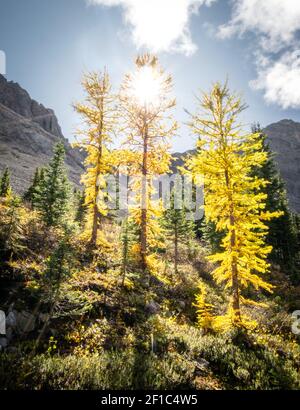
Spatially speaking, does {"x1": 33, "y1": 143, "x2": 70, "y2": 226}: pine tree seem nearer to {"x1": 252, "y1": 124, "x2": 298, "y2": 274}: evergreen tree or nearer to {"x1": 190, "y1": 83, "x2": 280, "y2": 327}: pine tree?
{"x1": 190, "y1": 83, "x2": 280, "y2": 327}: pine tree

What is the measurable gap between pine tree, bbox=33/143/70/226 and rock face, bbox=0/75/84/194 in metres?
61.1

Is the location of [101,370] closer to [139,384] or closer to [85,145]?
[139,384]

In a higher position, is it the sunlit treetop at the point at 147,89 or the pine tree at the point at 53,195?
the sunlit treetop at the point at 147,89

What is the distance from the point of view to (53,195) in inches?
897

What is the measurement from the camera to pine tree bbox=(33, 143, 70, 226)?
22.0 meters

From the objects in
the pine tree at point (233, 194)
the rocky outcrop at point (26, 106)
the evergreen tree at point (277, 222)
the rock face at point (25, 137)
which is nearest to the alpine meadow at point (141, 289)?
the pine tree at point (233, 194)

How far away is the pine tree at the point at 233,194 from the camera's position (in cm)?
949

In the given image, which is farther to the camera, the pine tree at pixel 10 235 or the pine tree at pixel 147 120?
the pine tree at pixel 147 120

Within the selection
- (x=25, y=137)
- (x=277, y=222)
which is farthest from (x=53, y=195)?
(x=25, y=137)

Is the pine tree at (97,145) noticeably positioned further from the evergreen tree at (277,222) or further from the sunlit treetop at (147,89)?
the evergreen tree at (277,222)

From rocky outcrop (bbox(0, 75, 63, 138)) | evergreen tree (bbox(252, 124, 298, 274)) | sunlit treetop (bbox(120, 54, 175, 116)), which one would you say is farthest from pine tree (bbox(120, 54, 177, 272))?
rocky outcrop (bbox(0, 75, 63, 138))

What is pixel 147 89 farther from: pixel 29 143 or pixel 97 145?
pixel 29 143

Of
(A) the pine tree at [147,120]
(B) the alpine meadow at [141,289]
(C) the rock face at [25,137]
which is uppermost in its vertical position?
(C) the rock face at [25,137]

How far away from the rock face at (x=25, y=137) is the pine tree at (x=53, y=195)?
61134mm
